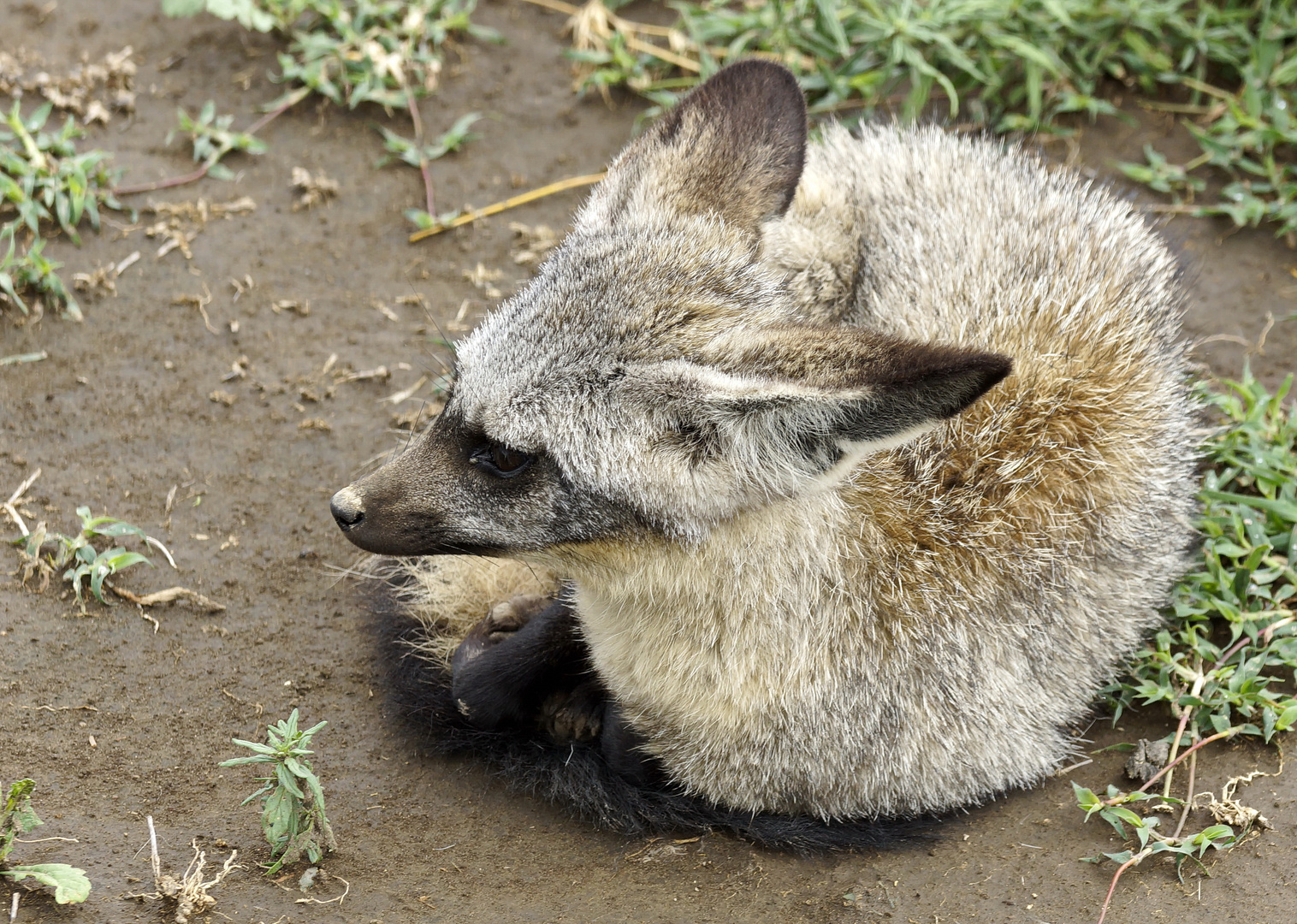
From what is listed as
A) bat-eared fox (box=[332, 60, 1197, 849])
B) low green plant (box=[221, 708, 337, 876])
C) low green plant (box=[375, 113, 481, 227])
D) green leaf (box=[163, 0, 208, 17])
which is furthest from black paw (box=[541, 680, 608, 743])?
green leaf (box=[163, 0, 208, 17])

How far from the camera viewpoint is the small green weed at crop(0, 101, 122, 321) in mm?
5445

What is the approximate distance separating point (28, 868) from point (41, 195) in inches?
147

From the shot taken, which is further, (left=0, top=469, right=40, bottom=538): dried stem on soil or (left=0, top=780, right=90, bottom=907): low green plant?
(left=0, top=469, right=40, bottom=538): dried stem on soil

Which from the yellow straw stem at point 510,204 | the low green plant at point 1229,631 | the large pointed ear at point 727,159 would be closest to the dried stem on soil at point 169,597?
the large pointed ear at point 727,159

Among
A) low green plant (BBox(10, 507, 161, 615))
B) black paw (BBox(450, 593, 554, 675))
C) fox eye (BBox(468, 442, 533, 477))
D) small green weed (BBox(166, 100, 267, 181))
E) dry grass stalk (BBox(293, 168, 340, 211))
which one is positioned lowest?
black paw (BBox(450, 593, 554, 675))

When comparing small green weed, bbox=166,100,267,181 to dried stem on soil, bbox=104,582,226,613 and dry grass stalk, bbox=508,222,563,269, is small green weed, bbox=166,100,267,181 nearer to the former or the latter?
dry grass stalk, bbox=508,222,563,269

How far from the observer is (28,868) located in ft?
10.8

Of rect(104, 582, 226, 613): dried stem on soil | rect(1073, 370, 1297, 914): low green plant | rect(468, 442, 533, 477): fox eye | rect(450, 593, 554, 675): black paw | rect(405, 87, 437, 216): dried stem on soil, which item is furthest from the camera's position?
rect(405, 87, 437, 216): dried stem on soil

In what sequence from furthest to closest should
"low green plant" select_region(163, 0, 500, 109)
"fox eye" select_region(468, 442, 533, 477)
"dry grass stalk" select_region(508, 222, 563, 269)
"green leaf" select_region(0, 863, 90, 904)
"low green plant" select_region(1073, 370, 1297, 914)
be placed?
"low green plant" select_region(163, 0, 500, 109)
"dry grass stalk" select_region(508, 222, 563, 269)
"low green plant" select_region(1073, 370, 1297, 914)
"fox eye" select_region(468, 442, 533, 477)
"green leaf" select_region(0, 863, 90, 904)

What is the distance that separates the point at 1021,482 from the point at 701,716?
4.64ft

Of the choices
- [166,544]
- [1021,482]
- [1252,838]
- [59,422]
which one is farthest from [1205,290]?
[59,422]

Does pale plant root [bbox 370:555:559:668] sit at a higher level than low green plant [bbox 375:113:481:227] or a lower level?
lower

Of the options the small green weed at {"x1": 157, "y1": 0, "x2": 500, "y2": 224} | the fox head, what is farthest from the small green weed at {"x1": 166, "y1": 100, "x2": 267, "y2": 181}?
the fox head

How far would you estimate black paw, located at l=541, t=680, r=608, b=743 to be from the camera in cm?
466
